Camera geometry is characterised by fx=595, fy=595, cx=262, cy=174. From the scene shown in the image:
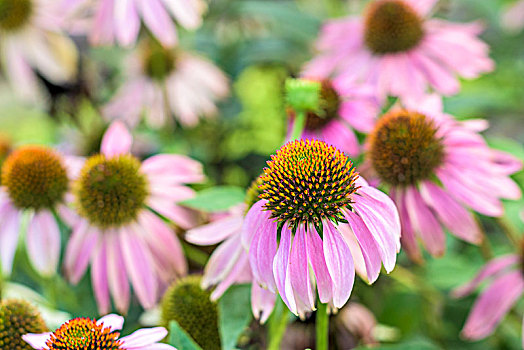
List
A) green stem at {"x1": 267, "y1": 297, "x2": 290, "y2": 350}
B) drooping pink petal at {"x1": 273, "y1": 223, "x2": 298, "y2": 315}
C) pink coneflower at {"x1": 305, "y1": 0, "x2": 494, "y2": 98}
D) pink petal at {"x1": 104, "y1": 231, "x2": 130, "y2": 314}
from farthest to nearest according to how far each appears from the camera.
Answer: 1. pink coneflower at {"x1": 305, "y1": 0, "x2": 494, "y2": 98}
2. pink petal at {"x1": 104, "y1": 231, "x2": 130, "y2": 314}
3. green stem at {"x1": 267, "y1": 297, "x2": 290, "y2": 350}
4. drooping pink petal at {"x1": 273, "y1": 223, "x2": 298, "y2": 315}

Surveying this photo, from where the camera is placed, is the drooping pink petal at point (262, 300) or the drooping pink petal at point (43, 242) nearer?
the drooping pink petal at point (262, 300)

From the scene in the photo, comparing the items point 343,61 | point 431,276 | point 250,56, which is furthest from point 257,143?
point 431,276

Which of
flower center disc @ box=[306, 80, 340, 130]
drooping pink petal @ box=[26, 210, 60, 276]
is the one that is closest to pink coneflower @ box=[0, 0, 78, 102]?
drooping pink petal @ box=[26, 210, 60, 276]

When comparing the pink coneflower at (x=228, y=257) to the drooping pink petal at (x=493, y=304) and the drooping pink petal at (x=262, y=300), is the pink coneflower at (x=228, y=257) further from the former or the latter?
the drooping pink petal at (x=493, y=304)

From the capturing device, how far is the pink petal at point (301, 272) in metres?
0.39

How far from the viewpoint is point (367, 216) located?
0.41 meters

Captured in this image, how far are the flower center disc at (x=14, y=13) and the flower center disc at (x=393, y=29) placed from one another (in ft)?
1.74

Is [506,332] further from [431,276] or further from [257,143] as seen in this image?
[257,143]

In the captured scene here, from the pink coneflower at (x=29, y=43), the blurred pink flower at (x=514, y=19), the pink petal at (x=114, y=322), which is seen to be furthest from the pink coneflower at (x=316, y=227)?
the blurred pink flower at (x=514, y=19)

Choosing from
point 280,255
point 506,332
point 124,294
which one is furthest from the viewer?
point 506,332

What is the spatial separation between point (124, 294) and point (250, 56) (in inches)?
20.8

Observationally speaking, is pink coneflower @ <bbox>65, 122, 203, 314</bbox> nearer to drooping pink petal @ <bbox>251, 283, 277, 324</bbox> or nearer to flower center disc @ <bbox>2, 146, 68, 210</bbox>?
flower center disc @ <bbox>2, 146, 68, 210</bbox>

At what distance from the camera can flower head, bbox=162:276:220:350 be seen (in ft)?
1.67

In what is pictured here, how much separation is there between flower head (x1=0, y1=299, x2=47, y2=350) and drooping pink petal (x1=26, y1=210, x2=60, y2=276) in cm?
14
